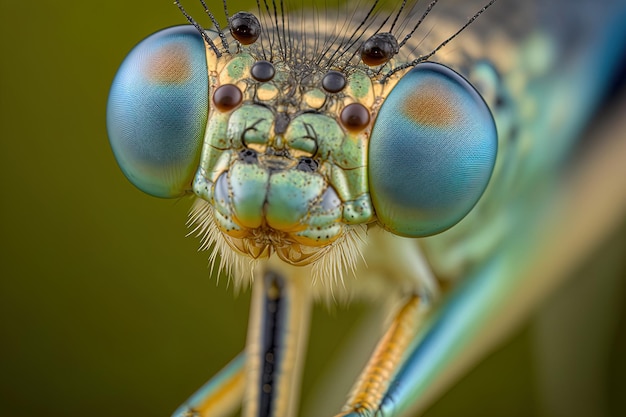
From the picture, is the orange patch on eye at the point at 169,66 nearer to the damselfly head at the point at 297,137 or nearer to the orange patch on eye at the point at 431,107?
the damselfly head at the point at 297,137

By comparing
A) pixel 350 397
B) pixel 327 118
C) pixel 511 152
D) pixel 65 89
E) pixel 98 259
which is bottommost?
pixel 350 397

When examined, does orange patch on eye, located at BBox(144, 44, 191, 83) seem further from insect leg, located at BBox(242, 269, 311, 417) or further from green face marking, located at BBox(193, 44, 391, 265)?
insect leg, located at BBox(242, 269, 311, 417)

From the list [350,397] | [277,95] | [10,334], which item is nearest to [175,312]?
[10,334]

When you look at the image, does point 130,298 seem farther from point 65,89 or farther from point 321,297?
point 321,297

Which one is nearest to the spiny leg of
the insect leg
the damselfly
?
the damselfly

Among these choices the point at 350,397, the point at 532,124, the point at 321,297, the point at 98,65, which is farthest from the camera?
the point at 98,65

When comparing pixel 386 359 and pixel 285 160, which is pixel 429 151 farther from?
pixel 386 359
